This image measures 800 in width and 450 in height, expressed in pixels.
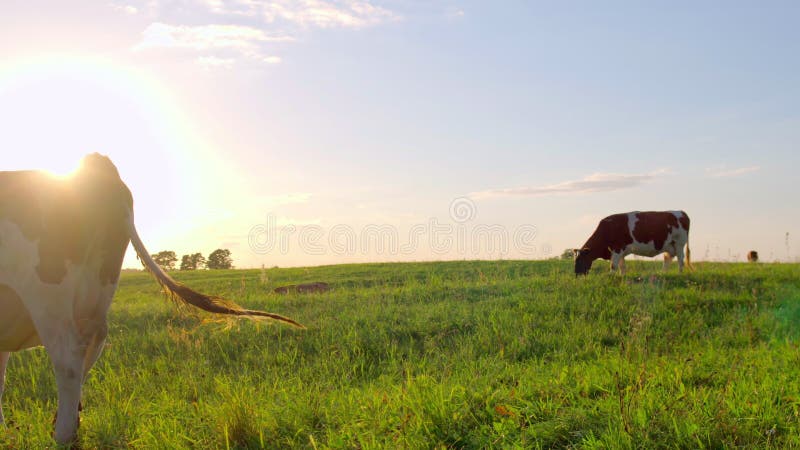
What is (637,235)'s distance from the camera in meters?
18.1

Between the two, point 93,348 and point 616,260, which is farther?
point 616,260

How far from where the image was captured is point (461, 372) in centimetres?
657

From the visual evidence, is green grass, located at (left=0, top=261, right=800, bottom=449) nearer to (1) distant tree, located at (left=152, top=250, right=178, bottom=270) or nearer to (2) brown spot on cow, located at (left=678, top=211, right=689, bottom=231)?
(2) brown spot on cow, located at (left=678, top=211, right=689, bottom=231)

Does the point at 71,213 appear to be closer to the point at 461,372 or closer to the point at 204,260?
the point at 461,372

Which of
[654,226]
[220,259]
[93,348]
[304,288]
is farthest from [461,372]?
[220,259]

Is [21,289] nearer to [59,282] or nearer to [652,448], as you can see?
[59,282]

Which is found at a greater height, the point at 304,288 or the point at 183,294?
Answer: the point at 183,294

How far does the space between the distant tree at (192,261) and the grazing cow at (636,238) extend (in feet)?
61.9

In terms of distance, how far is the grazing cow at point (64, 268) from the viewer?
189 inches

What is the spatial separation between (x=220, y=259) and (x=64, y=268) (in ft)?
79.8

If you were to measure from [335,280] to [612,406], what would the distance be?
13319 mm

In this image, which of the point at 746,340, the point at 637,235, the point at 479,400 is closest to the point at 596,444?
the point at 479,400

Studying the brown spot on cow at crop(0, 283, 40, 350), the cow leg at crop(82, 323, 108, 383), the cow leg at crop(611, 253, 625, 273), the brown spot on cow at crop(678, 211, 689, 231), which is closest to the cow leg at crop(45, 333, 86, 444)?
the cow leg at crop(82, 323, 108, 383)

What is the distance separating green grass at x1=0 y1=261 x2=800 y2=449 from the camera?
407cm
